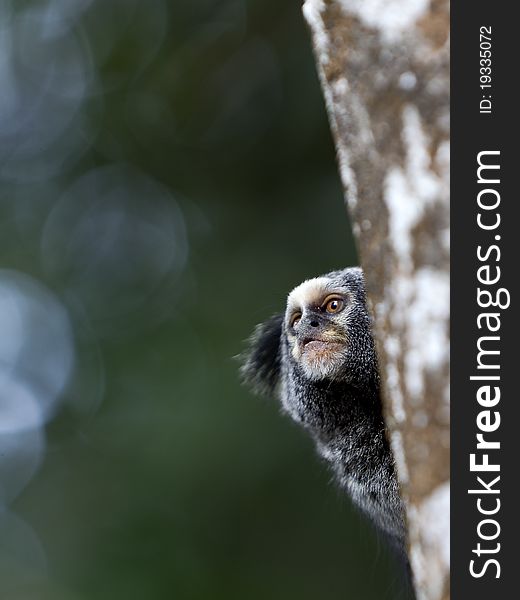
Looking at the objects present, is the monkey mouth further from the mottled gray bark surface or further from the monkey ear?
the mottled gray bark surface

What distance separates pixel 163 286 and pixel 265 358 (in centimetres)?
567

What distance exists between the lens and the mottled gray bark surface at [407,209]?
6.23 feet

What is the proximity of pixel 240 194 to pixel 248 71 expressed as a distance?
1.44 meters

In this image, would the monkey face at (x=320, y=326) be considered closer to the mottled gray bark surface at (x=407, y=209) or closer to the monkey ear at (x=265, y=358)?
the monkey ear at (x=265, y=358)

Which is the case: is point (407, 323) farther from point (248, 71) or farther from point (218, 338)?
point (248, 71)

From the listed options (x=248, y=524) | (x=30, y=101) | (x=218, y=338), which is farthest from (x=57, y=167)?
(x=248, y=524)

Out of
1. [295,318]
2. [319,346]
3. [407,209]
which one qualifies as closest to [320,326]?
[319,346]

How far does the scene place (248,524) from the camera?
9.63 m

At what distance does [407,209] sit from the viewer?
2.02 m

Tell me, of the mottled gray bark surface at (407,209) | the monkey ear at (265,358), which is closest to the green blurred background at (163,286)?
the monkey ear at (265,358)

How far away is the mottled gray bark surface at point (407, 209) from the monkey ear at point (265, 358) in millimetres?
3168

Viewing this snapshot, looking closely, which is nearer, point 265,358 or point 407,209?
point 407,209

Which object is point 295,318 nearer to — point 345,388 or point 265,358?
point 345,388

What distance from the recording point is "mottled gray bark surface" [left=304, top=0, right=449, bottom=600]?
190 cm
